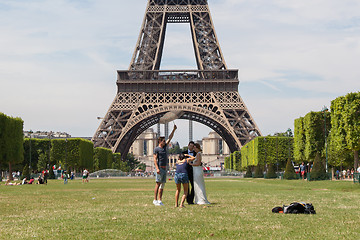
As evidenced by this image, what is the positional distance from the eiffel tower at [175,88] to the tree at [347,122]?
88.5 ft

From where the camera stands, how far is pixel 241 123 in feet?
216

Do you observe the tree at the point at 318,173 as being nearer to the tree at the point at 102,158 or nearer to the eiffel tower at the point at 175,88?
the eiffel tower at the point at 175,88

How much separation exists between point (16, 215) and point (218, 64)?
6007 cm

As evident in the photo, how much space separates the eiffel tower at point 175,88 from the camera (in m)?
66.1

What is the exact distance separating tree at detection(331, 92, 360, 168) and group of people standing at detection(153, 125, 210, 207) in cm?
2447

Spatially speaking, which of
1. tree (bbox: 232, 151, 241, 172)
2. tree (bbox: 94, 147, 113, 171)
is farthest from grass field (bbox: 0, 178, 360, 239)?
tree (bbox: 232, 151, 241, 172)

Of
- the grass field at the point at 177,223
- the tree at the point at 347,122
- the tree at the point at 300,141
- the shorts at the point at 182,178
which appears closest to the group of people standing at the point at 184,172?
the shorts at the point at 182,178

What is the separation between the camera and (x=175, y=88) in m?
68.8

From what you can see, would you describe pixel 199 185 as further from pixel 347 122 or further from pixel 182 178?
pixel 347 122

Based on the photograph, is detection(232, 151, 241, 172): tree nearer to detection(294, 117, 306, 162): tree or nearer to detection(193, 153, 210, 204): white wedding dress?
detection(294, 117, 306, 162): tree

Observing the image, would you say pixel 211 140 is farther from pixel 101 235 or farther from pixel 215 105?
pixel 101 235

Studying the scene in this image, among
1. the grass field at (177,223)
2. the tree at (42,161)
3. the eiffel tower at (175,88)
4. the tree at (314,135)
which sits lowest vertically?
the grass field at (177,223)

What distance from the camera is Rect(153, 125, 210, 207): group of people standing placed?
13.2 meters

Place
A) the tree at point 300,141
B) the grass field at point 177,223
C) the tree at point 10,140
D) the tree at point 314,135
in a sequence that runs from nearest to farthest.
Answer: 1. the grass field at point 177,223
2. the tree at point 10,140
3. the tree at point 314,135
4. the tree at point 300,141
